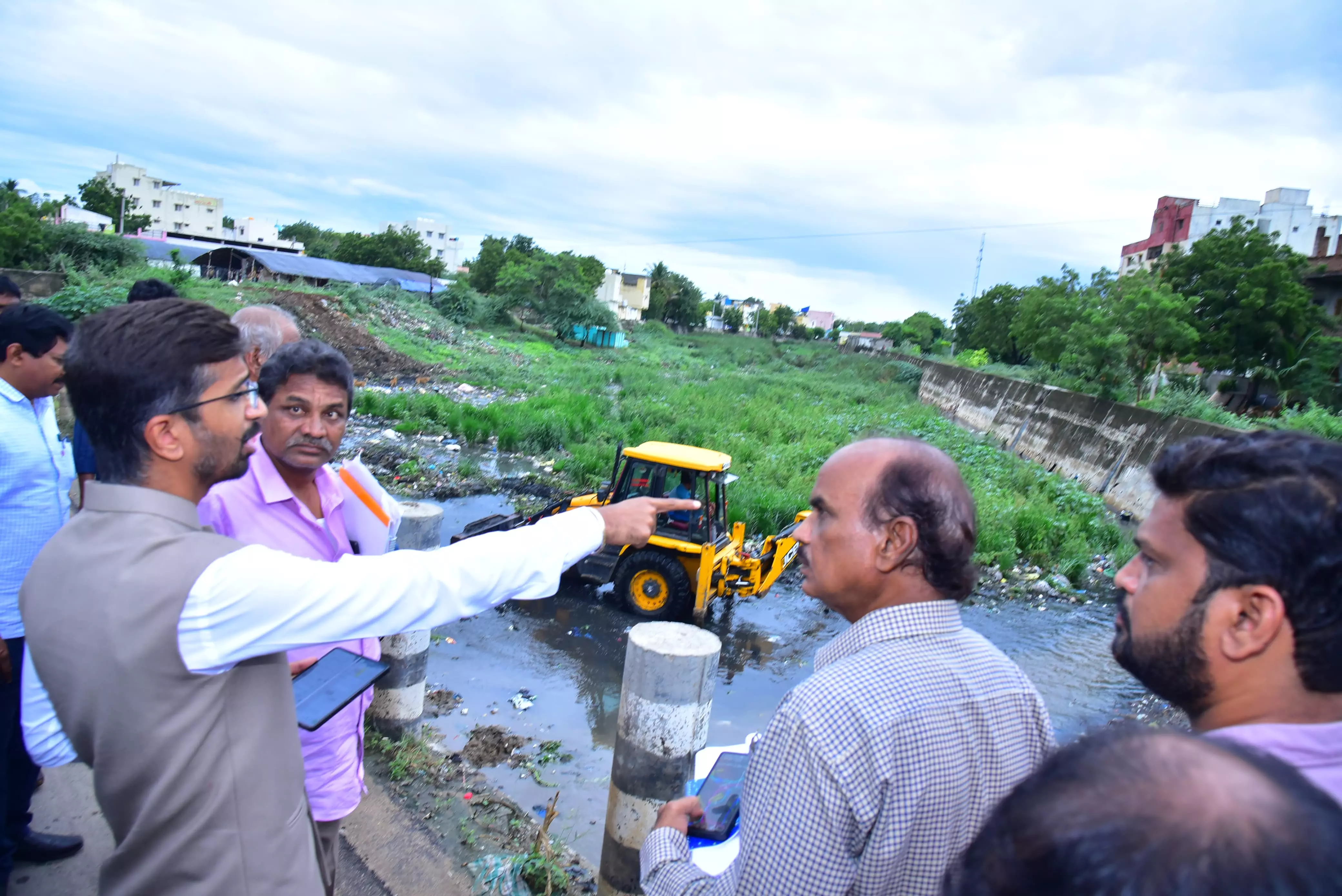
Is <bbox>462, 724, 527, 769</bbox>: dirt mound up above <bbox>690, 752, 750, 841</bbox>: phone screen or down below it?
A: below

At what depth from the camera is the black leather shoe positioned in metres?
2.51

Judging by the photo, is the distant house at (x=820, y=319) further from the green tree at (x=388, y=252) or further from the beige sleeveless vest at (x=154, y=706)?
the beige sleeveless vest at (x=154, y=706)

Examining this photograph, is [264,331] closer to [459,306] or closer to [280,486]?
[280,486]

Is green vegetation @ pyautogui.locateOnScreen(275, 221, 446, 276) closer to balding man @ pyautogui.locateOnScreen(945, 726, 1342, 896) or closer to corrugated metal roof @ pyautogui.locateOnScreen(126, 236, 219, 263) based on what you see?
corrugated metal roof @ pyautogui.locateOnScreen(126, 236, 219, 263)

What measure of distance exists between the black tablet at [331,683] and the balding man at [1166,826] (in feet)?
4.57

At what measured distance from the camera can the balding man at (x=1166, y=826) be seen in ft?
1.78

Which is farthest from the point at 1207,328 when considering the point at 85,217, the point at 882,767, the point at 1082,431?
the point at 85,217

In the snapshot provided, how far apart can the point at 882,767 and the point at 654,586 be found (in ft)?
19.4

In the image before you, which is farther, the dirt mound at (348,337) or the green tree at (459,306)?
the green tree at (459,306)

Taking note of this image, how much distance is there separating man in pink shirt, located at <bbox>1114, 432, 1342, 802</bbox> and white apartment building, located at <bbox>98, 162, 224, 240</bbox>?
7507 cm

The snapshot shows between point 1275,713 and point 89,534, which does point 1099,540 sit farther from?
point 89,534

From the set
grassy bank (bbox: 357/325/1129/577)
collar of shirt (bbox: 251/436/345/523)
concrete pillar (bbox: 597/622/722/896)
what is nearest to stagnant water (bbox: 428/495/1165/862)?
concrete pillar (bbox: 597/622/722/896)

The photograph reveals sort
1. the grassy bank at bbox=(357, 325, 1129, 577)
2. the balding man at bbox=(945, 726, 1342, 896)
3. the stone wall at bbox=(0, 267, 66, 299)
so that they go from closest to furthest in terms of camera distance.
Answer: the balding man at bbox=(945, 726, 1342, 896) → the grassy bank at bbox=(357, 325, 1129, 577) → the stone wall at bbox=(0, 267, 66, 299)

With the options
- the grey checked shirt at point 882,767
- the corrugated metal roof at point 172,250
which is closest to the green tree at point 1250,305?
the grey checked shirt at point 882,767
